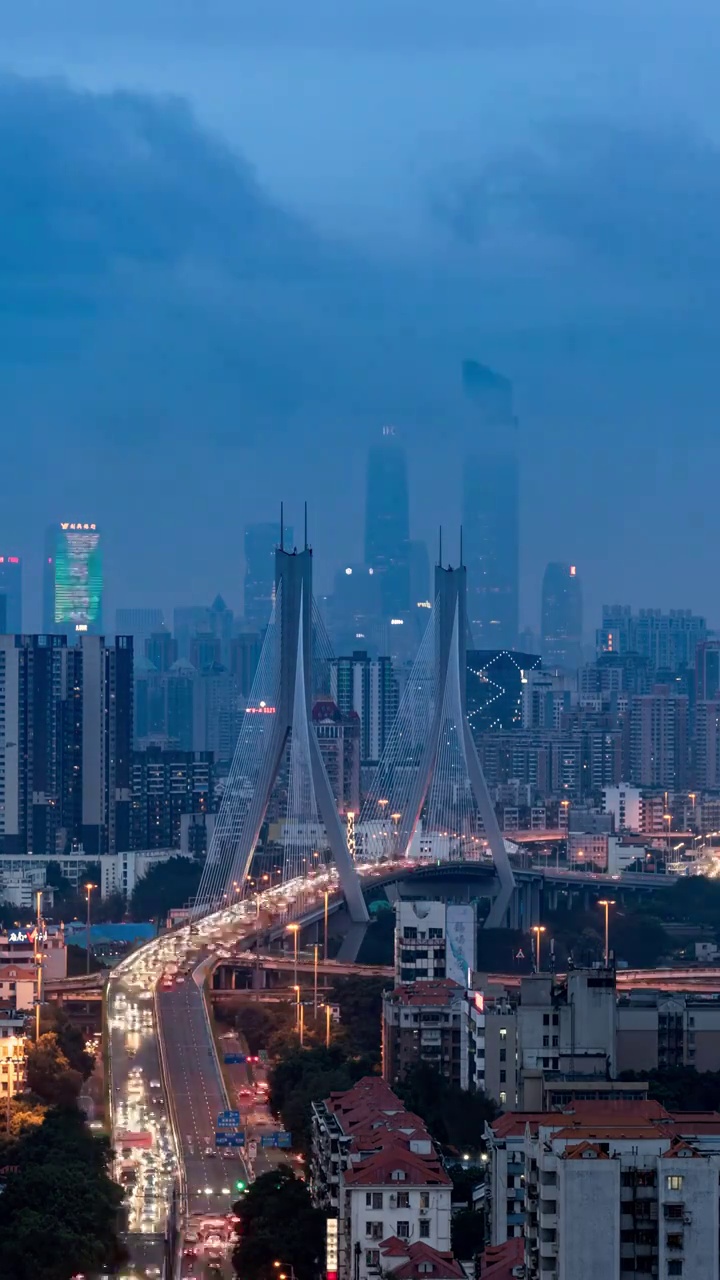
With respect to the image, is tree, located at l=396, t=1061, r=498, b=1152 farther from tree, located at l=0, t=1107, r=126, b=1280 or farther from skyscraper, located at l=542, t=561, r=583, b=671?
skyscraper, located at l=542, t=561, r=583, b=671

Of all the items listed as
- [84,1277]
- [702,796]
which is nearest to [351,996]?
Result: [84,1277]

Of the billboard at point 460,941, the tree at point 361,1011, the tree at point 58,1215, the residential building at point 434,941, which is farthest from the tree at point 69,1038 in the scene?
the tree at point 58,1215

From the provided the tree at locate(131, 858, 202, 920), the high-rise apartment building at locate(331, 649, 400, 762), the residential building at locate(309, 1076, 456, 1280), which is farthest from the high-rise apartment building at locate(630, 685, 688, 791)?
the residential building at locate(309, 1076, 456, 1280)

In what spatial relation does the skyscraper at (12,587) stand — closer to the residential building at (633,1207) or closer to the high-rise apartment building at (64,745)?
the high-rise apartment building at (64,745)

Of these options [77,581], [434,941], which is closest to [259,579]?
[77,581]

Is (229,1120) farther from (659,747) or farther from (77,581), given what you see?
(77,581)

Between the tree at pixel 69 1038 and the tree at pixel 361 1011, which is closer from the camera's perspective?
the tree at pixel 69 1038
